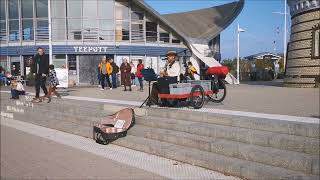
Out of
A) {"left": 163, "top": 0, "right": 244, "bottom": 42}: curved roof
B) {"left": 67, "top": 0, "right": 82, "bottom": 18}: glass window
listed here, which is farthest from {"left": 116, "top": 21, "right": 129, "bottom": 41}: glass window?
{"left": 163, "top": 0, "right": 244, "bottom": 42}: curved roof

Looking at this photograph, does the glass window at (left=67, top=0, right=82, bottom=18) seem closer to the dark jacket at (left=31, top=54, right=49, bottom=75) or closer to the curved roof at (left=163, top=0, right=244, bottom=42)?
the curved roof at (left=163, top=0, right=244, bottom=42)

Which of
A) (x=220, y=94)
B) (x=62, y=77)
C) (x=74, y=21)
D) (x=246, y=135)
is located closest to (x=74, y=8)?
(x=74, y=21)

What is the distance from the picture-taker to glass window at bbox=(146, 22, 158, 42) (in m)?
35.8

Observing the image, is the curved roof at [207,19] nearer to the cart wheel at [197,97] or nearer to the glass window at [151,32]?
the glass window at [151,32]

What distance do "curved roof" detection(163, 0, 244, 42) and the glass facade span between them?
11583 millimetres

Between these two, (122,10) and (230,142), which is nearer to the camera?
(230,142)

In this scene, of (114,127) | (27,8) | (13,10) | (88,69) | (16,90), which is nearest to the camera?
(114,127)

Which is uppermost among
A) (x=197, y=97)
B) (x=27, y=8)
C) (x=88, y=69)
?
(x=27, y=8)

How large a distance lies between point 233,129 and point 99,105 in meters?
5.57

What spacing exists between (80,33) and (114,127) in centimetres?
2559

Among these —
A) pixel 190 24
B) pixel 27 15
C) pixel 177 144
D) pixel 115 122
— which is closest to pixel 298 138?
pixel 177 144

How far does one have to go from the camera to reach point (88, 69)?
110ft

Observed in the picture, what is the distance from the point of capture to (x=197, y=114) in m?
8.90

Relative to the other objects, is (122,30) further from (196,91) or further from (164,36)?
(196,91)
